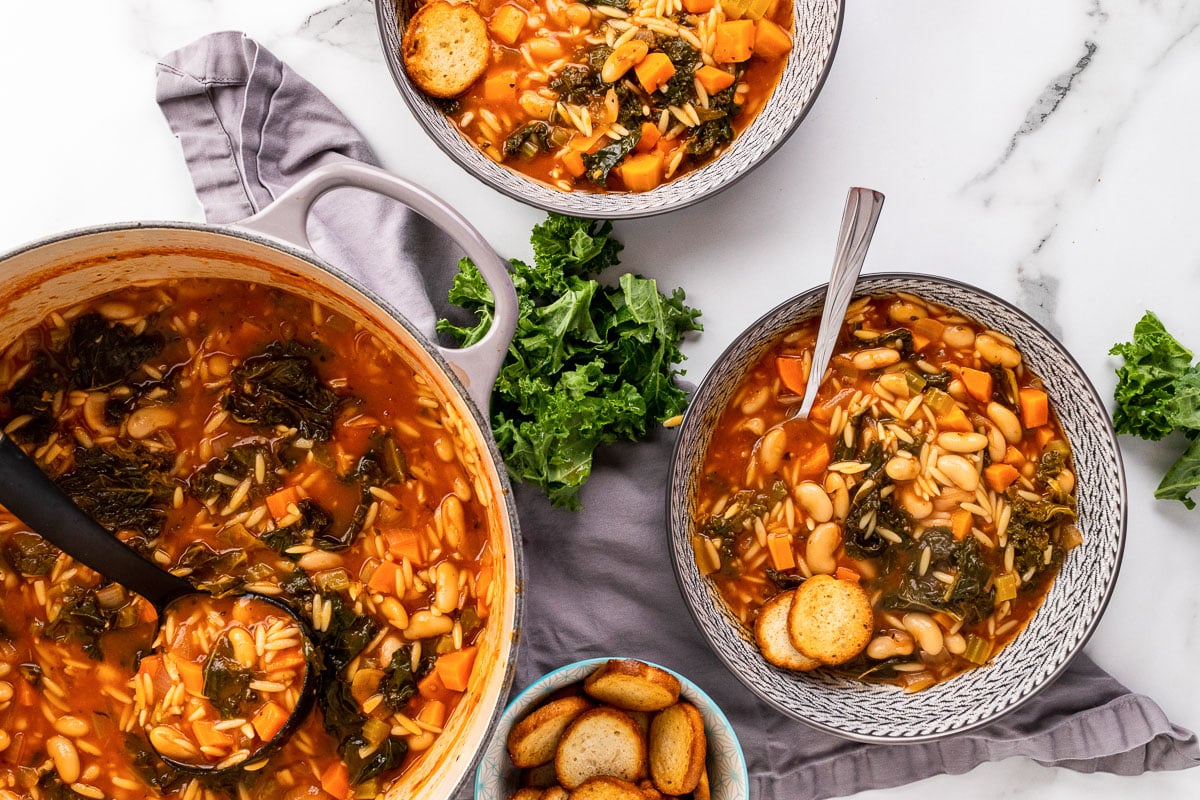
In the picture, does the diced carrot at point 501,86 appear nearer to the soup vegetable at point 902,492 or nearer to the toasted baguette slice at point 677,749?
the soup vegetable at point 902,492

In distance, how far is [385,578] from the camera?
273 centimetres

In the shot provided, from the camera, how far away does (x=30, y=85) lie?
126 inches

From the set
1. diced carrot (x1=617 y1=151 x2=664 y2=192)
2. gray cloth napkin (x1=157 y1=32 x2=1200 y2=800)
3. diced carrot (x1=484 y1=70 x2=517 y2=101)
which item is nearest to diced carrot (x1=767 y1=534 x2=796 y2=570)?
gray cloth napkin (x1=157 y1=32 x2=1200 y2=800)

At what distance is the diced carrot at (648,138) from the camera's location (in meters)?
3.05

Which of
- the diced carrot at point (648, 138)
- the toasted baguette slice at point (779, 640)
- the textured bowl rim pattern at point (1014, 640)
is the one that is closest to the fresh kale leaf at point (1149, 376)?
the textured bowl rim pattern at point (1014, 640)

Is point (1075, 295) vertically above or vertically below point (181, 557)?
above

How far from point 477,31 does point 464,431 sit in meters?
1.36

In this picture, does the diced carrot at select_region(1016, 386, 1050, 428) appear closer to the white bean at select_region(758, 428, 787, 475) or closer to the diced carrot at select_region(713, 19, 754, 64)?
the white bean at select_region(758, 428, 787, 475)

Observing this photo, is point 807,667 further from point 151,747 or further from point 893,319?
point 151,747

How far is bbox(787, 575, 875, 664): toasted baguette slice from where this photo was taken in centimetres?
283

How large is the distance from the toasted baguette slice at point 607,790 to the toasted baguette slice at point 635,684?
0.74ft

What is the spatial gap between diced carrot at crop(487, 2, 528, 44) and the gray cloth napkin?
580 mm

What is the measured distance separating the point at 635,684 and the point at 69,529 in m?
1.55

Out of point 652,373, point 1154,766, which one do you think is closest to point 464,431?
point 652,373
